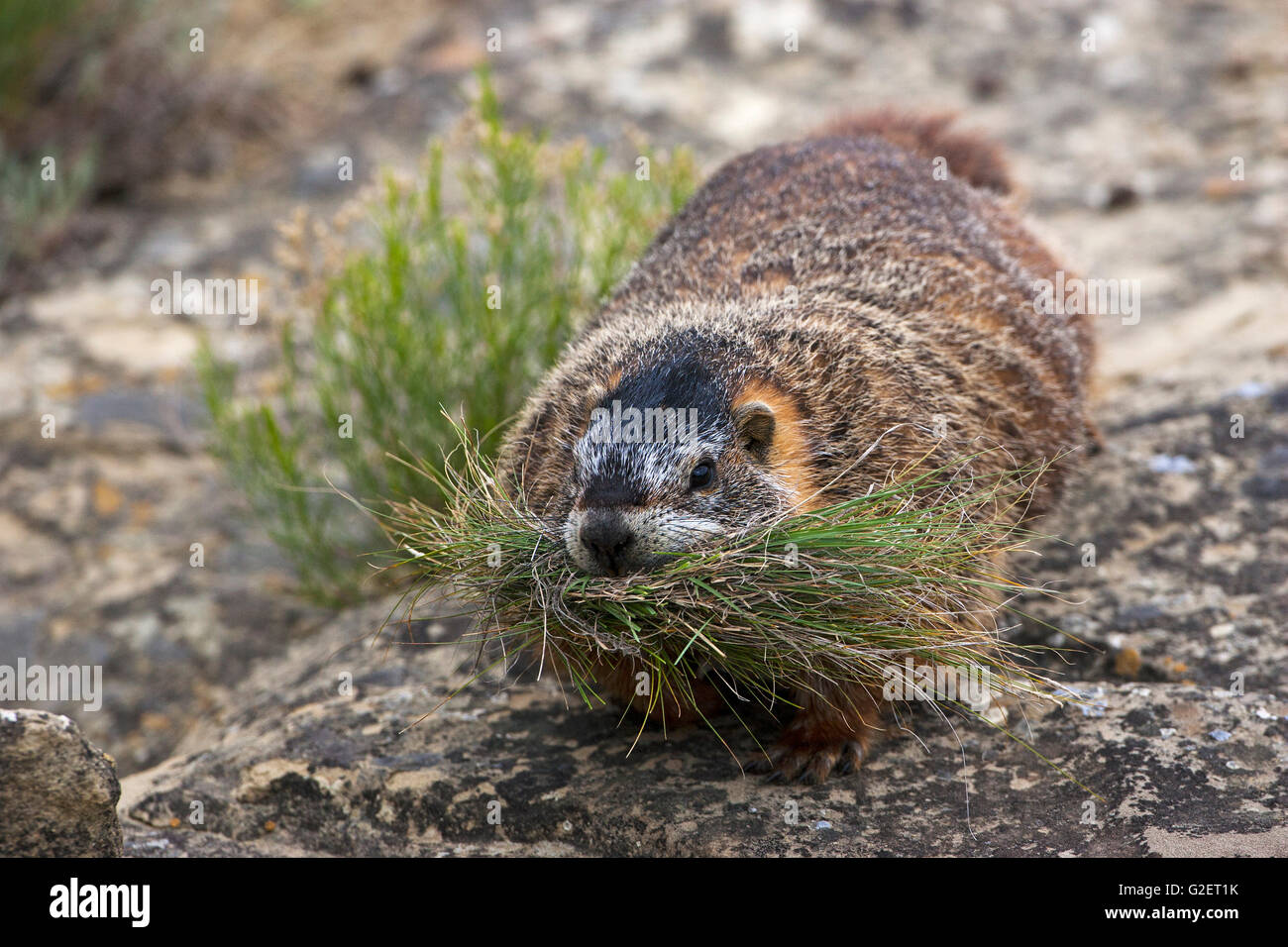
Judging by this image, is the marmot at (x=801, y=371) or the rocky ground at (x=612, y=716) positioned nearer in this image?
the marmot at (x=801, y=371)

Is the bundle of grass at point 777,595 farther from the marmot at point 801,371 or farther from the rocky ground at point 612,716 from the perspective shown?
the rocky ground at point 612,716

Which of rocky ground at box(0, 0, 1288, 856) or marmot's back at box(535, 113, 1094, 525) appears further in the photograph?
marmot's back at box(535, 113, 1094, 525)

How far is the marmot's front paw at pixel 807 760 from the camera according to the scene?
4.23m

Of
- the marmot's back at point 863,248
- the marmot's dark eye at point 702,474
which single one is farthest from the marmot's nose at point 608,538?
the marmot's back at point 863,248

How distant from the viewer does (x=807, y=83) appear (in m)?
10.9

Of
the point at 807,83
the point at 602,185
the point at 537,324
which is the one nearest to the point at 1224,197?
the point at 807,83

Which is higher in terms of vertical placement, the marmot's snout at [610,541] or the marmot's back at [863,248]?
the marmot's back at [863,248]

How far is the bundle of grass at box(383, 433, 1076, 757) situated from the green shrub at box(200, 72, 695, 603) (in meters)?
2.08

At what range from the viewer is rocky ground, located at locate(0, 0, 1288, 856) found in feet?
13.9

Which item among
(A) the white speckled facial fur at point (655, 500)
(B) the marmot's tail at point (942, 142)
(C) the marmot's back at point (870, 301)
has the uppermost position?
(B) the marmot's tail at point (942, 142)

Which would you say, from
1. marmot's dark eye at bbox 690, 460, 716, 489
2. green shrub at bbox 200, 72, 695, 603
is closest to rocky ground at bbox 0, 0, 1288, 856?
green shrub at bbox 200, 72, 695, 603

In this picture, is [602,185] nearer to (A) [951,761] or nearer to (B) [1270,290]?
(B) [1270,290]

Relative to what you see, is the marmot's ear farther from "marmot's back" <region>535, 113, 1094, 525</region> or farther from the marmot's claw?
the marmot's claw

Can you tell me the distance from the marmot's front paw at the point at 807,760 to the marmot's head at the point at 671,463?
33.0 inches
